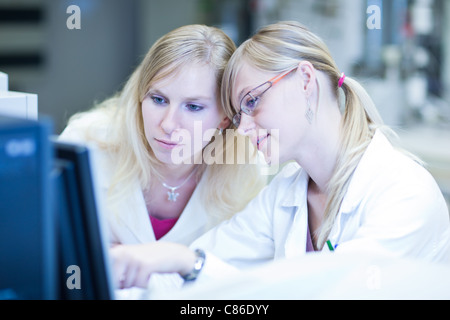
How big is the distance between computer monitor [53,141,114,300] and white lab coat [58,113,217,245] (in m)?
0.93

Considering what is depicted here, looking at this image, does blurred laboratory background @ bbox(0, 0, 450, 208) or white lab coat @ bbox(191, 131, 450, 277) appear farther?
blurred laboratory background @ bbox(0, 0, 450, 208)

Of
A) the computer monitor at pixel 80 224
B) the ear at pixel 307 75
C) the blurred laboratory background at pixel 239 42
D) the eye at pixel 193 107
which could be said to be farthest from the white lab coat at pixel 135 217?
the blurred laboratory background at pixel 239 42

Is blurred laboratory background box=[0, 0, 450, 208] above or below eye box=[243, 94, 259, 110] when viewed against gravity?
above

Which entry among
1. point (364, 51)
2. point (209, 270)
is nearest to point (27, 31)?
point (364, 51)

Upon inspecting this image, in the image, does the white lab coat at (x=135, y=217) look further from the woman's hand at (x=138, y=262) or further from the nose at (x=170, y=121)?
the woman's hand at (x=138, y=262)

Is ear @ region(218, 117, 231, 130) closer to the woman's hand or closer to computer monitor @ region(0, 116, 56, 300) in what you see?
the woman's hand

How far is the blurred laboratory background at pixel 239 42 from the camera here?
12.6 feet

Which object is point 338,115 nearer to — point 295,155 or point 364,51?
point 295,155

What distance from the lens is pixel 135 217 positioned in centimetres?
173

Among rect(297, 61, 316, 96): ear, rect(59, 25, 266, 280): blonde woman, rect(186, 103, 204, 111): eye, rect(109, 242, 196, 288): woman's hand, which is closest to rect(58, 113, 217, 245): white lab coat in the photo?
rect(59, 25, 266, 280): blonde woman

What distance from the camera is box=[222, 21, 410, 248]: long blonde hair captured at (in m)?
1.37

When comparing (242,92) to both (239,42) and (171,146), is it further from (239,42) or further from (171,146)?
(239,42)

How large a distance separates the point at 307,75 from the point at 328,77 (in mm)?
82
